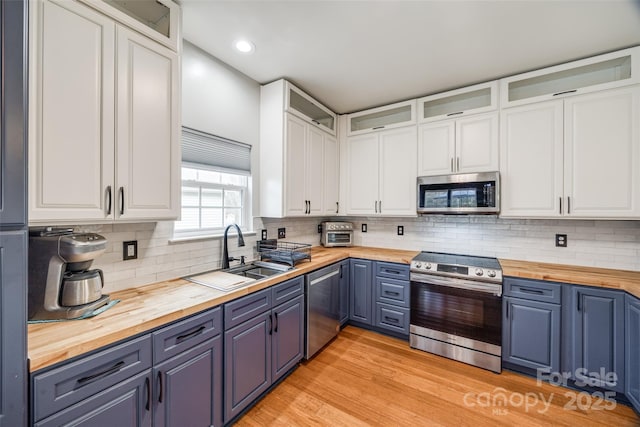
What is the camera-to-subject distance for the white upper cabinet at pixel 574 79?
2094mm

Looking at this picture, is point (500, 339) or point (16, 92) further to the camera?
point (500, 339)

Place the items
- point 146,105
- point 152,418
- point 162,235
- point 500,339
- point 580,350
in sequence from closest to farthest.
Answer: point 152,418 → point 146,105 → point 162,235 → point 580,350 → point 500,339

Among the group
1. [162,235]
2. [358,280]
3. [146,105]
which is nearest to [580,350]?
[358,280]

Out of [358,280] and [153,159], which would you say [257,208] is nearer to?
[153,159]

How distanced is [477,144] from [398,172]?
838mm

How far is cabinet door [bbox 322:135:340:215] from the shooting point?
10.7ft

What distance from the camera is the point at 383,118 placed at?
11.1 ft

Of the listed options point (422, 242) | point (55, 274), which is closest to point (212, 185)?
point (55, 274)

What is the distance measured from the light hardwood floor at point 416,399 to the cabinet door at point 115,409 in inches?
30.6

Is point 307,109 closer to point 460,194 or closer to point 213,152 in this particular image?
point 213,152

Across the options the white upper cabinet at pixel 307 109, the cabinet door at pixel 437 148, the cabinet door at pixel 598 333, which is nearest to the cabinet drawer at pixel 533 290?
the cabinet door at pixel 598 333

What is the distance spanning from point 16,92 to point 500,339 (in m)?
3.31

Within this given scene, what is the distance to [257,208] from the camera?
2688 mm

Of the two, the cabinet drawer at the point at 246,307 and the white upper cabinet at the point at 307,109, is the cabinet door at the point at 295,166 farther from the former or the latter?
the cabinet drawer at the point at 246,307
